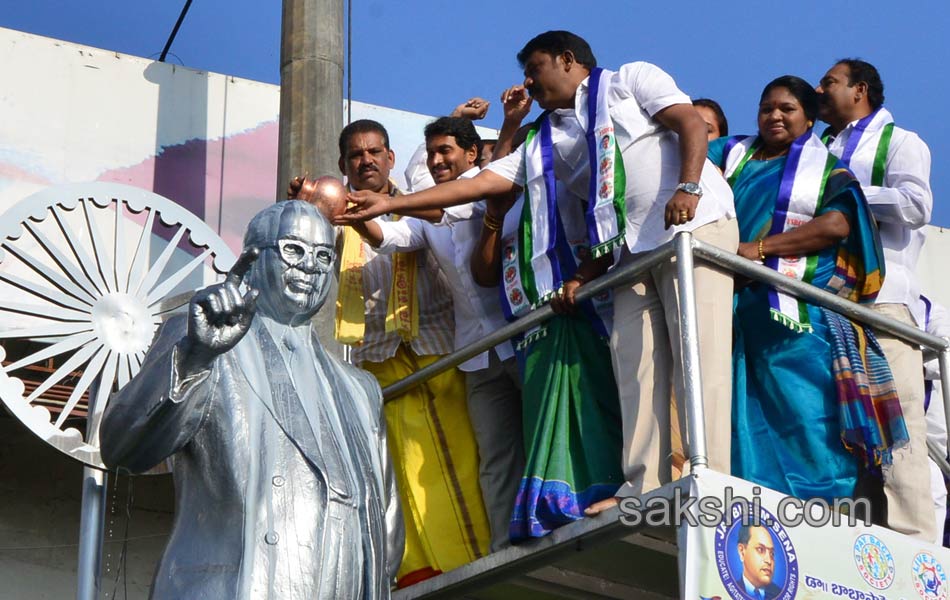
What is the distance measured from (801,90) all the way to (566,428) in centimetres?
173

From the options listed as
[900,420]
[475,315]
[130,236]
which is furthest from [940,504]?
[130,236]

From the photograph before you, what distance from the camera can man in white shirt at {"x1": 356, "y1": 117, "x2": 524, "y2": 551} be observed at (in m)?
6.39

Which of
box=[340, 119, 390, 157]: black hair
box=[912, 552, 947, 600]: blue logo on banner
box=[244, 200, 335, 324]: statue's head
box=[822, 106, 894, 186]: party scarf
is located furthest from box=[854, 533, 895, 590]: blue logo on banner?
box=[340, 119, 390, 157]: black hair

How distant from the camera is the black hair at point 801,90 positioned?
6.64 m

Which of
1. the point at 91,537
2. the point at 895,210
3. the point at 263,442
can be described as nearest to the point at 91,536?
the point at 91,537

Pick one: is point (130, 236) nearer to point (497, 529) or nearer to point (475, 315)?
point (475, 315)

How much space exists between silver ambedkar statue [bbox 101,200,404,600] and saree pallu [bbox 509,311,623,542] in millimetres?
1103

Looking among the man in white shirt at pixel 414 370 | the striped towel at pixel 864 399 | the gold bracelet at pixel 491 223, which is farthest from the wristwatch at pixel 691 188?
the man in white shirt at pixel 414 370

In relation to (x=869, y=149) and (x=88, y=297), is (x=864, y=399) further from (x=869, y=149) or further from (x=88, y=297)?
(x=88, y=297)

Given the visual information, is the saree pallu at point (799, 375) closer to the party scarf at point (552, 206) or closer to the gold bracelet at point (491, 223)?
the party scarf at point (552, 206)

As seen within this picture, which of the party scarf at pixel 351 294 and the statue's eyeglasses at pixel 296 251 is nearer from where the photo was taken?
the statue's eyeglasses at pixel 296 251

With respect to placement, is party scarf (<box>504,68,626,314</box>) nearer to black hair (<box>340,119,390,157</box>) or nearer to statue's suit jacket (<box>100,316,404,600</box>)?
black hair (<box>340,119,390,157</box>)

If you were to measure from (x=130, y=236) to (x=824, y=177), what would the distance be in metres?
3.91

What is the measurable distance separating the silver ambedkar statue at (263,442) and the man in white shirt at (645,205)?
1.20m
